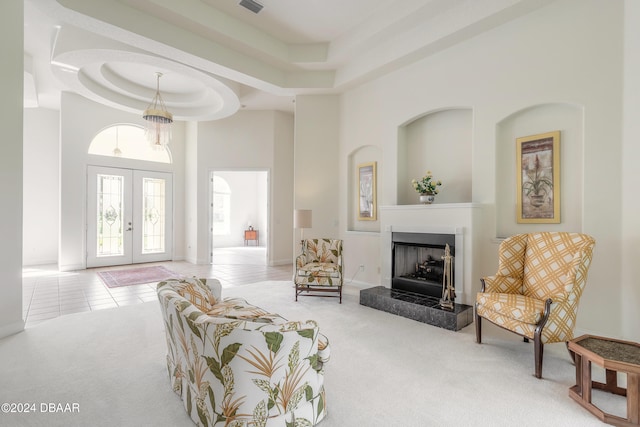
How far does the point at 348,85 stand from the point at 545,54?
9.89 feet

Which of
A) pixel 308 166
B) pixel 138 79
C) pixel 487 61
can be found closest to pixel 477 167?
pixel 487 61

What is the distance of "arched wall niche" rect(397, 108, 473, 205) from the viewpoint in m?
4.50

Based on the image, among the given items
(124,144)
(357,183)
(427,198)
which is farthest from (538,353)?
(124,144)

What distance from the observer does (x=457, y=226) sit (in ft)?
13.4

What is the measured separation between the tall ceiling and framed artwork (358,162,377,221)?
1.57 meters

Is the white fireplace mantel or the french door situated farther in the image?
the french door

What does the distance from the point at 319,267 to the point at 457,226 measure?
210cm

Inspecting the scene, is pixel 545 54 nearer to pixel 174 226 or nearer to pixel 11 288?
pixel 11 288

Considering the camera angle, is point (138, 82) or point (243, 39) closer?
point (243, 39)

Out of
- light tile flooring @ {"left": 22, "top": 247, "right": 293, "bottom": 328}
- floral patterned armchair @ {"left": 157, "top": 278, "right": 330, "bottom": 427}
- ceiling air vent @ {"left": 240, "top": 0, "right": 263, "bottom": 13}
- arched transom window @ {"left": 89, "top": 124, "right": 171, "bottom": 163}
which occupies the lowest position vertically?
light tile flooring @ {"left": 22, "top": 247, "right": 293, "bottom": 328}

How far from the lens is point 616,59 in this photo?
307 cm

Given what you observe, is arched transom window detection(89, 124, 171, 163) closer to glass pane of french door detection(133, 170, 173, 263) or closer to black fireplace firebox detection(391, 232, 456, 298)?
glass pane of french door detection(133, 170, 173, 263)

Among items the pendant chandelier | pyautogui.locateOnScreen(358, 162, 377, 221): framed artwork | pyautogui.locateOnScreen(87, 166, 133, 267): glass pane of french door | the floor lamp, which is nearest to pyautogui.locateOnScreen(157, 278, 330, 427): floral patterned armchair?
the floor lamp

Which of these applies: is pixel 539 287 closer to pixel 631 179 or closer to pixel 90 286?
pixel 631 179
